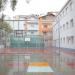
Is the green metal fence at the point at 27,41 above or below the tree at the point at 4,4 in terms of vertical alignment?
below

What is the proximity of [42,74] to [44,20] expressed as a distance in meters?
43.5

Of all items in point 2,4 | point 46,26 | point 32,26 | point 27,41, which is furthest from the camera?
point 46,26

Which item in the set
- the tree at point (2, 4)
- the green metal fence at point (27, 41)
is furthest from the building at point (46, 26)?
the tree at point (2, 4)

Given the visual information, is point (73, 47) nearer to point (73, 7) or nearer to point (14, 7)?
point (73, 7)

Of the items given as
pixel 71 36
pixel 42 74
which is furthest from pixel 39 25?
pixel 42 74

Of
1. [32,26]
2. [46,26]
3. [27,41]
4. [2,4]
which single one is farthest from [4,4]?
[46,26]

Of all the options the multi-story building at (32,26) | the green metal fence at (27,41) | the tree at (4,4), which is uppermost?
Result: the multi-story building at (32,26)

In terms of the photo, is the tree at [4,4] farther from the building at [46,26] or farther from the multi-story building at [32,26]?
the building at [46,26]

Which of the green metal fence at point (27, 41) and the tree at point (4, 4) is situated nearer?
the tree at point (4, 4)

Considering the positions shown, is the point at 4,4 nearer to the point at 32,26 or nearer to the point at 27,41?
the point at 27,41

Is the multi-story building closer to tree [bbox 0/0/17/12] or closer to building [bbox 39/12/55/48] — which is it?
building [bbox 39/12/55/48]

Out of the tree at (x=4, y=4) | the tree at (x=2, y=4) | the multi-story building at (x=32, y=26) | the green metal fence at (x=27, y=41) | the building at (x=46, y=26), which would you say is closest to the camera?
the tree at (x=4, y=4)

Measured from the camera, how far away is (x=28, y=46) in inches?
1705

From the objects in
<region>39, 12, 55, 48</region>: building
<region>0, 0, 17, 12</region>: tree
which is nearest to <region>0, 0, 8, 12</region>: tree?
<region>0, 0, 17, 12</region>: tree
